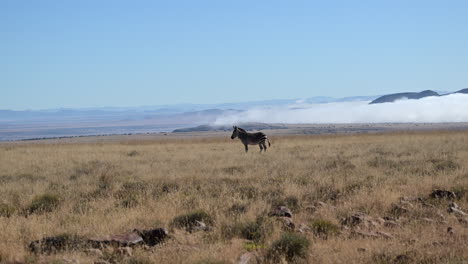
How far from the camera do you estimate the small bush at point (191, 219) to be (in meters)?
10.3

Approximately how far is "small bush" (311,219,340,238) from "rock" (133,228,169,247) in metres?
2.56

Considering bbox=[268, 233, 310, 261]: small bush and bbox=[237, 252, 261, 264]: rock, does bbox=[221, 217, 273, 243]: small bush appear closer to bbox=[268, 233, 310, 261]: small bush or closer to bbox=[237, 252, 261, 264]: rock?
bbox=[268, 233, 310, 261]: small bush

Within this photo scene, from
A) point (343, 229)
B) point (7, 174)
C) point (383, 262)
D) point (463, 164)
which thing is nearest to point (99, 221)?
point (343, 229)

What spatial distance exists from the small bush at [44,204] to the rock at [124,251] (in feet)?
14.0

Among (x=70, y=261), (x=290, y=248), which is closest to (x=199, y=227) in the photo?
(x=290, y=248)

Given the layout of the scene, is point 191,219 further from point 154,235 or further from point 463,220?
point 463,220

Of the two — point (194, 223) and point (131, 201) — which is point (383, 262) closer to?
point (194, 223)

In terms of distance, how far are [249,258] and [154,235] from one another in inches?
83.3

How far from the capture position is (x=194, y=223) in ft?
33.4

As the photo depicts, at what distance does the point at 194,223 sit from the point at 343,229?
271 centimetres

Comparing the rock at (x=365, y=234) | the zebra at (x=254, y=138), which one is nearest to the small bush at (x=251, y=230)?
the rock at (x=365, y=234)

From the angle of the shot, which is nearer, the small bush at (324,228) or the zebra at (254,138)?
the small bush at (324,228)

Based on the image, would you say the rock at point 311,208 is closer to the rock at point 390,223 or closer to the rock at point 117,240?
the rock at point 390,223

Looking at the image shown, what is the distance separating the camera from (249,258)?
A: 769cm
